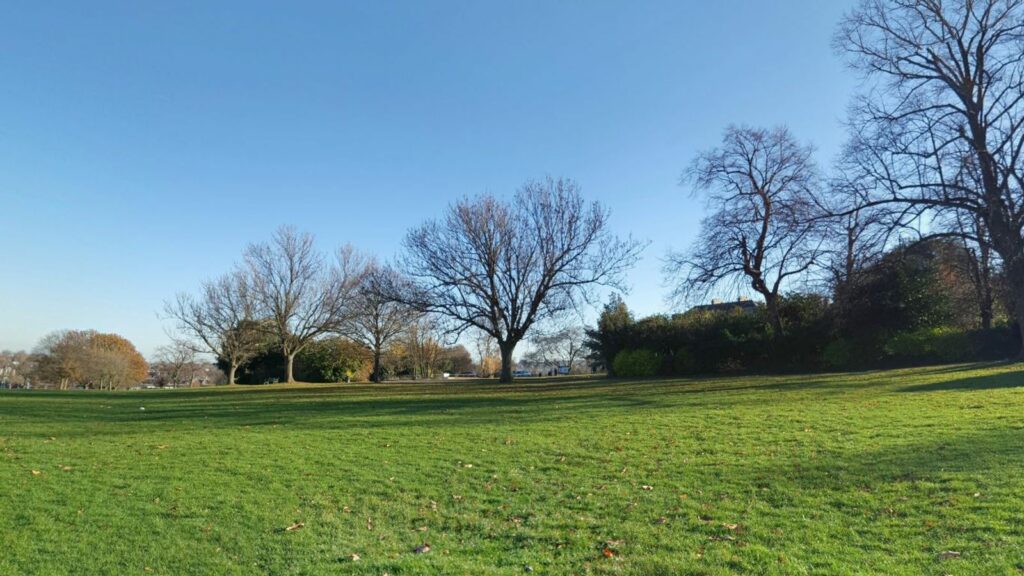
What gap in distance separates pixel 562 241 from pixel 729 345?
418 inches

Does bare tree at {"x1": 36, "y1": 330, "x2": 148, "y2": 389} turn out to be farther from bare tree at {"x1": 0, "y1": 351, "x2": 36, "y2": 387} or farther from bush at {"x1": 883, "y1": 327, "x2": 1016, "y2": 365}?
bush at {"x1": 883, "y1": 327, "x2": 1016, "y2": 365}

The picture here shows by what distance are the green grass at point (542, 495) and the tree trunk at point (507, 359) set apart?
1855cm

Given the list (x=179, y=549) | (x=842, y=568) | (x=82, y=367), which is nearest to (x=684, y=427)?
(x=842, y=568)

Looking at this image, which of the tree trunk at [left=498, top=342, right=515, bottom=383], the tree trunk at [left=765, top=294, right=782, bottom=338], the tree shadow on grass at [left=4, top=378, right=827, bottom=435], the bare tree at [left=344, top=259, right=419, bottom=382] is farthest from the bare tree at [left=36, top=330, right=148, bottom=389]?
the tree trunk at [left=765, top=294, right=782, bottom=338]

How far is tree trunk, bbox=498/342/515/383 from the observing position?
105ft

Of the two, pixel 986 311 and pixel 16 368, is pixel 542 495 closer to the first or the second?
pixel 986 311

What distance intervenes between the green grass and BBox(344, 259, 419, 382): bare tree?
17.9m

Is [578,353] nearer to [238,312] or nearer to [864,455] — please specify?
[238,312]

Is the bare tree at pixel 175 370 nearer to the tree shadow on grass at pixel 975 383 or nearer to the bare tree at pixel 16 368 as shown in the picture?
the bare tree at pixel 16 368

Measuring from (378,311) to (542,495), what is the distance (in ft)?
117

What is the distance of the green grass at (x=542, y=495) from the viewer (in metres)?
4.84

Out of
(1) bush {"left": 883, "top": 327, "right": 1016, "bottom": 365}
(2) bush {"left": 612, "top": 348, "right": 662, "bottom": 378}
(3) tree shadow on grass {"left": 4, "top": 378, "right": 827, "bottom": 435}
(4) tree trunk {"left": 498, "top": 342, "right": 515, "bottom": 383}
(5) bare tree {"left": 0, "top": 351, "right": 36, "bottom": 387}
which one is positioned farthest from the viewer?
(5) bare tree {"left": 0, "top": 351, "right": 36, "bottom": 387}

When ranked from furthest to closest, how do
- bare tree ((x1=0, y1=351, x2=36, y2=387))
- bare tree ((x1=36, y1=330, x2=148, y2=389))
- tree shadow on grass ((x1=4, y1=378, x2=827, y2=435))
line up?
bare tree ((x1=0, y1=351, x2=36, y2=387)) → bare tree ((x1=36, y1=330, x2=148, y2=389)) → tree shadow on grass ((x1=4, y1=378, x2=827, y2=435))

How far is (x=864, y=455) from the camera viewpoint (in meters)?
8.04
